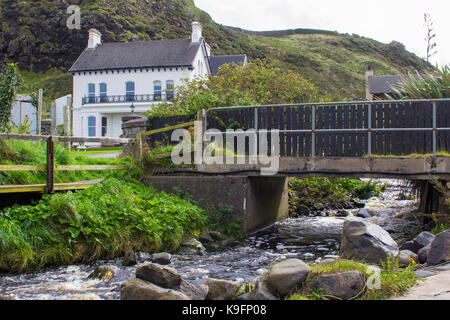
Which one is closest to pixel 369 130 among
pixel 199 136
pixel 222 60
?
pixel 199 136

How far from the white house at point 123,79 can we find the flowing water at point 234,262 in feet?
102

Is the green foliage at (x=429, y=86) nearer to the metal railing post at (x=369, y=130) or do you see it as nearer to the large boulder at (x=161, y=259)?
the metal railing post at (x=369, y=130)

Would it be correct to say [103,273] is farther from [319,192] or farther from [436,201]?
[319,192]

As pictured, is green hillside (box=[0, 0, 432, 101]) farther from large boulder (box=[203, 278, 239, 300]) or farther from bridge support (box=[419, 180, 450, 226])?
large boulder (box=[203, 278, 239, 300])

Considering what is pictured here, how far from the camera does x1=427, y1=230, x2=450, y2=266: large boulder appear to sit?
6493 millimetres

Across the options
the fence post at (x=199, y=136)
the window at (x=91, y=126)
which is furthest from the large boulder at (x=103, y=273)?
the window at (x=91, y=126)

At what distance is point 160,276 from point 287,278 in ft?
5.31

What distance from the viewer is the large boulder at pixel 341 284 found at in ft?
15.9

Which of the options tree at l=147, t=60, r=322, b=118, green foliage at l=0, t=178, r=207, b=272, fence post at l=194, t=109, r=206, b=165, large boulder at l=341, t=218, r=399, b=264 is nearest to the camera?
large boulder at l=341, t=218, r=399, b=264

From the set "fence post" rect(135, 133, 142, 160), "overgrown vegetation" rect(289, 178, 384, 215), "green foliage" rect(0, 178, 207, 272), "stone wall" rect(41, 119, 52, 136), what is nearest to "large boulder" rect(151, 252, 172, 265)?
"green foliage" rect(0, 178, 207, 272)

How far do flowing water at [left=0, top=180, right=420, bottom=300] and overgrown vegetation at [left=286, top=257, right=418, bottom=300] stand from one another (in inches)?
72.1

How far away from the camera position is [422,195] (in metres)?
11.6
